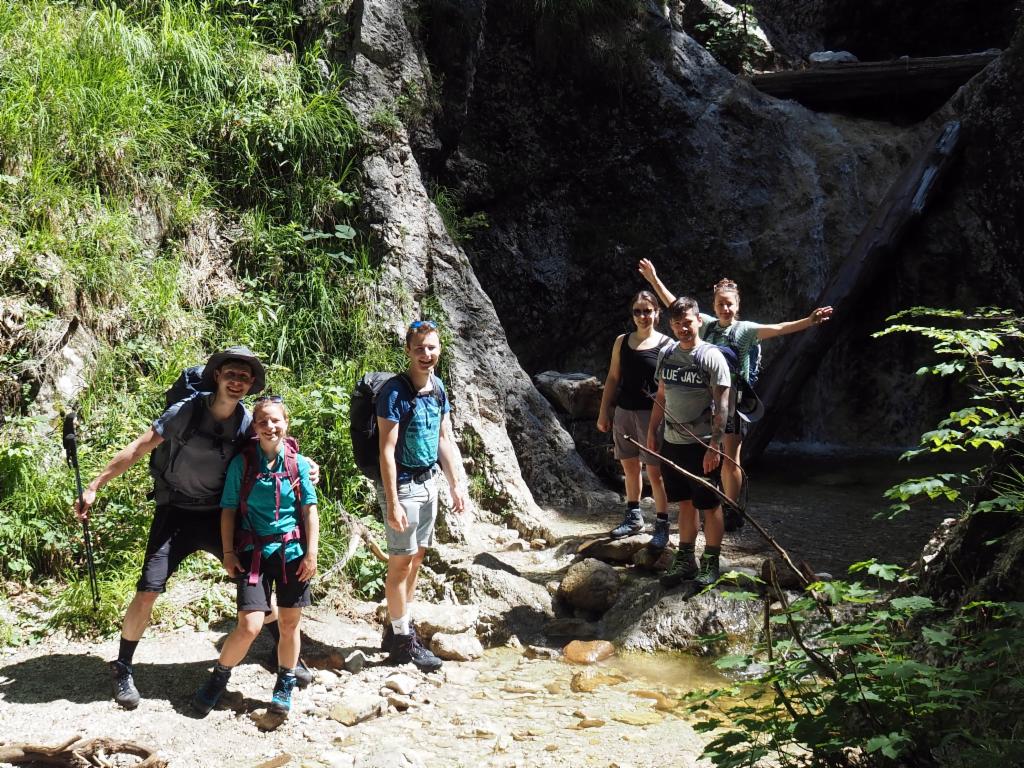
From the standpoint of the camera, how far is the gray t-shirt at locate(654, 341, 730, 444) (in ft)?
17.5

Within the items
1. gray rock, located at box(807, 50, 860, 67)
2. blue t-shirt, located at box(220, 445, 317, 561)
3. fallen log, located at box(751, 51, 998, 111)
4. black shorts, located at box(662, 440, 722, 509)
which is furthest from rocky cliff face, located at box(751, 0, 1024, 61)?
blue t-shirt, located at box(220, 445, 317, 561)

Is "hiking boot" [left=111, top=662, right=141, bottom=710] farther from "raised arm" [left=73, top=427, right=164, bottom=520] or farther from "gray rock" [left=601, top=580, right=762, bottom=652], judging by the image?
"gray rock" [left=601, top=580, right=762, bottom=652]

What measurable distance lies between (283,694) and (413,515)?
1.18 meters

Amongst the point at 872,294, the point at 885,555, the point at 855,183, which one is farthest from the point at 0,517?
the point at 855,183

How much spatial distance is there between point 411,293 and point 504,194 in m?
3.68

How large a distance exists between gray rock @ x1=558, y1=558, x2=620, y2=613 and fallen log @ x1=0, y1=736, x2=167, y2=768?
2944 millimetres

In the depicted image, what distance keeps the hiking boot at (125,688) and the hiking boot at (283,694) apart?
0.67 meters

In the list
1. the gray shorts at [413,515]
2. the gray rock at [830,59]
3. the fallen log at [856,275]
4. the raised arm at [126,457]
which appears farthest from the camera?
the gray rock at [830,59]

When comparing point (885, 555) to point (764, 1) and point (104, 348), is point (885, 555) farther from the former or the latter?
point (764, 1)

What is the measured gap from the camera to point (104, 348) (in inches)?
258

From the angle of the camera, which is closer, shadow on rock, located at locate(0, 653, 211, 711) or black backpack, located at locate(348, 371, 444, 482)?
shadow on rock, located at locate(0, 653, 211, 711)

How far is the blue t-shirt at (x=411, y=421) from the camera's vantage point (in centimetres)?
491

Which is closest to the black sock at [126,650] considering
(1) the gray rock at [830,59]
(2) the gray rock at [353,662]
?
(2) the gray rock at [353,662]

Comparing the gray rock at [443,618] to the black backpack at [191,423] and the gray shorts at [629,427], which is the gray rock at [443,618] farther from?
the black backpack at [191,423]
